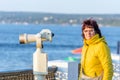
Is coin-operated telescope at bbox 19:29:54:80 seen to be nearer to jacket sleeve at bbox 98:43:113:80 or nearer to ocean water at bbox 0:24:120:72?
jacket sleeve at bbox 98:43:113:80

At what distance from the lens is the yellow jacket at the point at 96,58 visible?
5.38 metres

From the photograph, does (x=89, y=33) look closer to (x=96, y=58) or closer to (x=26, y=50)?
(x=96, y=58)

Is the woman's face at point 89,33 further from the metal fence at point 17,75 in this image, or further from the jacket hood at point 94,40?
the metal fence at point 17,75

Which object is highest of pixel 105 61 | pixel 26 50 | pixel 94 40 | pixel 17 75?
pixel 94 40

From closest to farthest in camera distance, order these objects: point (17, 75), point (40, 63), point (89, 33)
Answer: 1. point (40, 63)
2. point (89, 33)
3. point (17, 75)

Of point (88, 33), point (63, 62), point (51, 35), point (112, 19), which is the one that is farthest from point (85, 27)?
point (112, 19)

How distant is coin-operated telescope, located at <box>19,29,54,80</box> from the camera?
5125 millimetres

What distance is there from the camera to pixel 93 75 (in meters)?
5.53

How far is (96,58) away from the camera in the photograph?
5512 mm

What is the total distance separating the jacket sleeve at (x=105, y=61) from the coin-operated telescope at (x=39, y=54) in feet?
1.93

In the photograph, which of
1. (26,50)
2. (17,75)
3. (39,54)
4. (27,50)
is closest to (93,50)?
(39,54)

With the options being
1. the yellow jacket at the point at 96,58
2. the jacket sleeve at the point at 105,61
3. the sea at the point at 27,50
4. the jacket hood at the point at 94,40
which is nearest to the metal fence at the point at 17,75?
the sea at the point at 27,50

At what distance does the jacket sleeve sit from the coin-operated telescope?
23.1 inches

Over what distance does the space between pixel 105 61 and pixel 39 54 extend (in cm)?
72
